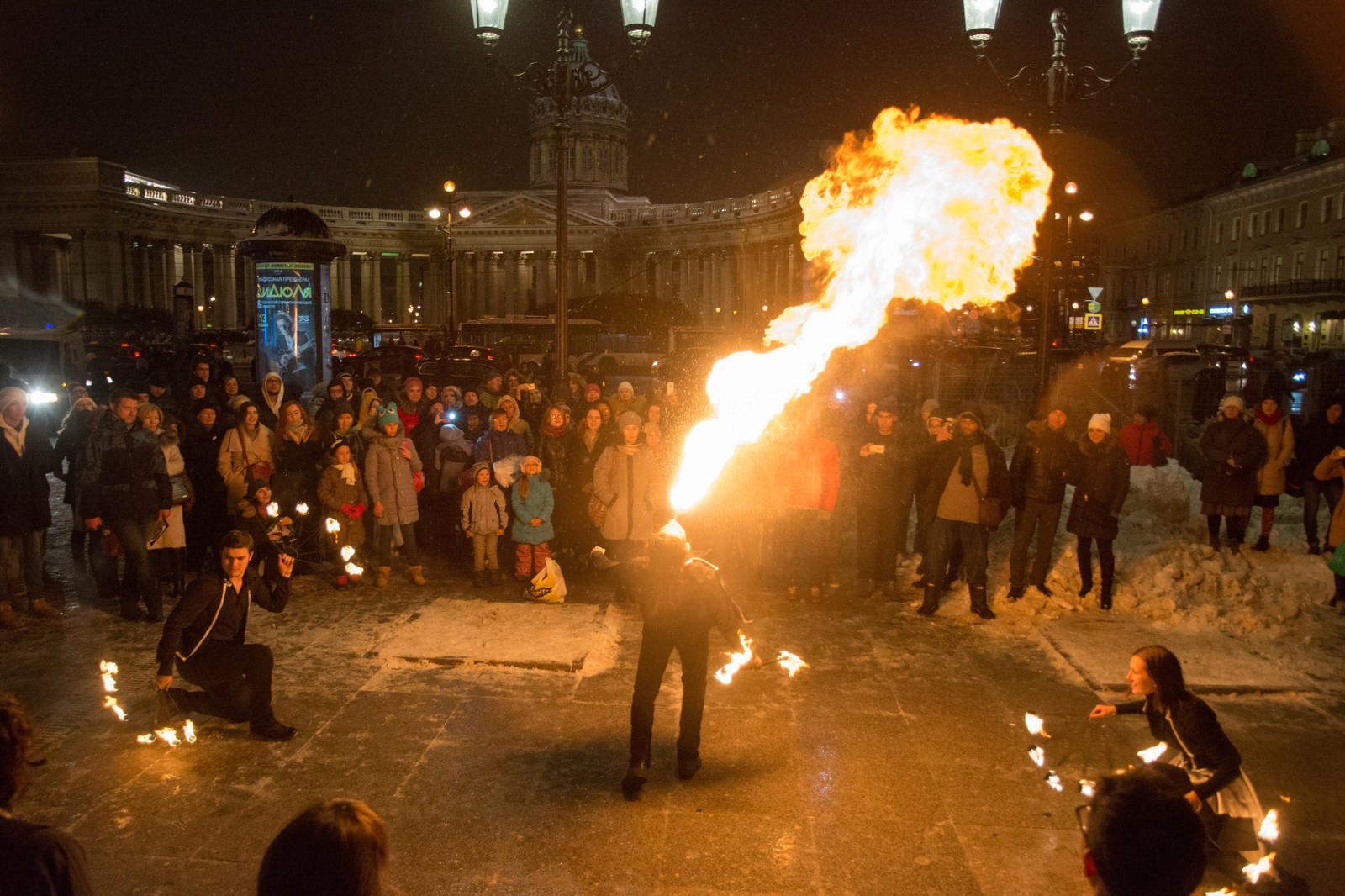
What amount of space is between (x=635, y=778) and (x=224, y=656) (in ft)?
8.46

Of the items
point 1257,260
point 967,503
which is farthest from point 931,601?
point 1257,260

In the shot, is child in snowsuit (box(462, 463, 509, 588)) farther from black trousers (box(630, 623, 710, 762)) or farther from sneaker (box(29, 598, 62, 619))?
black trousers (box(630, 623, 710, 762))

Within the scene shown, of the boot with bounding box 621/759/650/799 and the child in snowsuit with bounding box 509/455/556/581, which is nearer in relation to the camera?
the boot with bounding box 621/759/650/799

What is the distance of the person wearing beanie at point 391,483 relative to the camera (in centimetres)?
941

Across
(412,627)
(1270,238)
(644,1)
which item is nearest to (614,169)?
(1270,238)

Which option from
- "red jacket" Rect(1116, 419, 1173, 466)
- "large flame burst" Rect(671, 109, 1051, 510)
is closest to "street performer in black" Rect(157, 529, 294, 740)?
"large flame burst" Rect(671, 109, 1051, 510)

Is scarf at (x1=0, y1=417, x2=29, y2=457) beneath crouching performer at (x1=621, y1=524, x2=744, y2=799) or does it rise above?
above

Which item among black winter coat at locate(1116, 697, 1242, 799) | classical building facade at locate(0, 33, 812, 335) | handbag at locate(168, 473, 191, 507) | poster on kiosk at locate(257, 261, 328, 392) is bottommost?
black winter coat at locate(1116, 697, 1242, 799)

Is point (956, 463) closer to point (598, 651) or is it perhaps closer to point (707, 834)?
point (598, 651)

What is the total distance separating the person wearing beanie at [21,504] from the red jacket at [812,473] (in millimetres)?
6458

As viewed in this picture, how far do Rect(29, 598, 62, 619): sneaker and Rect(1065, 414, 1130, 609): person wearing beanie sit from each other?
8945mm

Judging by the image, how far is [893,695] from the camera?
269 inches

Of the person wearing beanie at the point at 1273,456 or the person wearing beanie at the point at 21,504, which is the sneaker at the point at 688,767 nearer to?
the person wearing beanie at the point at 21,504

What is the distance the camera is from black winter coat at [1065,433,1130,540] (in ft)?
28.4
